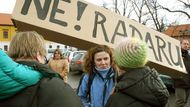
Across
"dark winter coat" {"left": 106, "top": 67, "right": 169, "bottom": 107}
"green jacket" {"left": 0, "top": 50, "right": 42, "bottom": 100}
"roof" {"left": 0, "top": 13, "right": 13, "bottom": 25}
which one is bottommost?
"dark winter coat" {"left": 106, "top": 67, "right": 169, "bottom": 107}

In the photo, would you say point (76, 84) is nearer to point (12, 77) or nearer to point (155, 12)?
point (12, 77)

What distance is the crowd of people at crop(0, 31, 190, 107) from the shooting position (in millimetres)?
2180

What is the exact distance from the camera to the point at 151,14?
47.6m

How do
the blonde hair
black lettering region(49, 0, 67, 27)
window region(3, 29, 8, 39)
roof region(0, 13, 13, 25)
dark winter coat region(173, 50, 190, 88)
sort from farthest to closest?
roof region(0, 13, 13, 25), window region(3, 29, 8, 39), dark winter coat region(173, 50, 190, 88), black lettering region(49, 0, 67, 27), the blonde hair

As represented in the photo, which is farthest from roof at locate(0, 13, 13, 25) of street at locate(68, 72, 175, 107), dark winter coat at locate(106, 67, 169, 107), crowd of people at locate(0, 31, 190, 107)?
dark winter coat at locate(106, 67, 169, 107)

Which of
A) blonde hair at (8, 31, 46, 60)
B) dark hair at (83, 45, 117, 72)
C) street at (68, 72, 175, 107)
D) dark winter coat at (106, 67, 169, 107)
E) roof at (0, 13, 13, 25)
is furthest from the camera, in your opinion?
roof at (0, 13, 13, 25)

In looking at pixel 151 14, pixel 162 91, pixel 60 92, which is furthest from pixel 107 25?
pixel 151 14

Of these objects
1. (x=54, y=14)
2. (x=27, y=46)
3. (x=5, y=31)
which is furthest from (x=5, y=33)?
(x=27, y=46)

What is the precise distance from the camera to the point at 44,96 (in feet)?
7.19

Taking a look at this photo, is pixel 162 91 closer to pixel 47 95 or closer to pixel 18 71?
pixel 47 95

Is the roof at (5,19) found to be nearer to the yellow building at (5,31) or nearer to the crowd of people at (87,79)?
the yellow building at (5,31)

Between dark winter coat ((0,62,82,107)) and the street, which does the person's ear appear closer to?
dark winter coat ((0,62,82,107))

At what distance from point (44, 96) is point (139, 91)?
81cm

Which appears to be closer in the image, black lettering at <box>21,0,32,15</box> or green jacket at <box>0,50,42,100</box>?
green jacket at <box>0,50,42,100</box>
